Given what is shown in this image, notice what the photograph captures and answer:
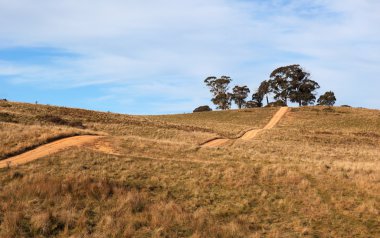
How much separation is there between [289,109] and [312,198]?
6800 centimetres

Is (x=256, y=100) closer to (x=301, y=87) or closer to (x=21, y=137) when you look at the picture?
(x=301, y=87)

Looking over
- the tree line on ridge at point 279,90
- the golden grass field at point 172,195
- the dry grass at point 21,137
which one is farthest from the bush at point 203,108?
the golden grass field at point 172,195

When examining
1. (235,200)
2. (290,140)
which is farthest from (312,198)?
(290,140)

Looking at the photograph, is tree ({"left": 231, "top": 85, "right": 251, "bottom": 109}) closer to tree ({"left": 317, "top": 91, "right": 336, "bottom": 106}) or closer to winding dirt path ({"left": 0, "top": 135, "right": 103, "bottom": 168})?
tree ({"left": 317, "top": 91, "right": 336, "bottom": 106})

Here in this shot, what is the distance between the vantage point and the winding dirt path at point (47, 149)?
61.6 feet

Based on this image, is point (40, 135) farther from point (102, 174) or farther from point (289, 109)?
point (289, 109)

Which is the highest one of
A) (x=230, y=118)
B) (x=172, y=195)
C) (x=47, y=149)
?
(x=230, y=118)

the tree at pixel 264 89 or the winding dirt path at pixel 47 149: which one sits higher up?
the tree at pixel 264 89

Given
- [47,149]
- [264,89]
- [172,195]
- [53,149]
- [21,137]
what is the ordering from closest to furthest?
[172,195] < [53,149] < [47,149] < [21,137] < [264,89]

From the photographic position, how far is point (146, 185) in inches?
638

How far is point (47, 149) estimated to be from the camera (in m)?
21.7

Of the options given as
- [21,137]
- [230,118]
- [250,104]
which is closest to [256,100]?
[250,104]

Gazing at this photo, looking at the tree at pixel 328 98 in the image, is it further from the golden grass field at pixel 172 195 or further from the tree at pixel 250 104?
the golden grass field at pixel 172 195

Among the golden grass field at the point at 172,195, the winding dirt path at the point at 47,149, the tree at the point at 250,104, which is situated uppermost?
the tree at the point at 250,104
